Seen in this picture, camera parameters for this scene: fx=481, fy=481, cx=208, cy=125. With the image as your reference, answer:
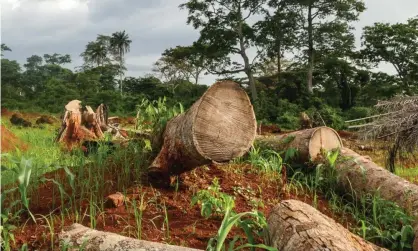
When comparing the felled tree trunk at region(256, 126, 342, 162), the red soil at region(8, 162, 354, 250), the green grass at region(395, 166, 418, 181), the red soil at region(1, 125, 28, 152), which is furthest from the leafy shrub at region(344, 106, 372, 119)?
the red soil at region(8, 162, 354, 250)

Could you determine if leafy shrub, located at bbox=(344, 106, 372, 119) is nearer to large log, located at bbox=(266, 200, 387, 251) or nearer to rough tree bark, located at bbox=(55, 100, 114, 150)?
rough tree bark, located at bbox=(55, 100, 114, 150)

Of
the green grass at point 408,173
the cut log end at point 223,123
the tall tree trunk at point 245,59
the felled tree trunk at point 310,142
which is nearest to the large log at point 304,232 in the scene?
→ the cut log end at point 223,123

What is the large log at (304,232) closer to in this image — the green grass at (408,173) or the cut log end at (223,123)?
the cut log end at (223,123)

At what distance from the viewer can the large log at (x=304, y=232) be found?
3033 millimetres

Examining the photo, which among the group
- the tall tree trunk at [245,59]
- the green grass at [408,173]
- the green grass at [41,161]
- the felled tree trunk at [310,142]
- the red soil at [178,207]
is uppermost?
the tall tree trunk at [245,59]

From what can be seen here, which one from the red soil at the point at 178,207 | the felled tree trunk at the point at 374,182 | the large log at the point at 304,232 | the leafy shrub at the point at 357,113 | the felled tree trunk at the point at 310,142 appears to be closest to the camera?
the large log at the point at 304,232

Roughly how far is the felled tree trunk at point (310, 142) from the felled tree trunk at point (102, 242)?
351 cm

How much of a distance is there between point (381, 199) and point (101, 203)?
2.97 metres

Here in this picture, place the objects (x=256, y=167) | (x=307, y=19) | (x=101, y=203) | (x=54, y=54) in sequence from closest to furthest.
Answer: (x=101, y=203), (x=256, y=167), (x=307, y=19), (x=54, y=54)

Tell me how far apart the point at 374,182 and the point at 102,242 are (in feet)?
11.6

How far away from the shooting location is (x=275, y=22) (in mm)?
31812

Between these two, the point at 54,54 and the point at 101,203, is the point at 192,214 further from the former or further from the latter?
the point at 54,54

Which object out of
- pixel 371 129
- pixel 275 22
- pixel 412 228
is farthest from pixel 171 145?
pixel 275 22

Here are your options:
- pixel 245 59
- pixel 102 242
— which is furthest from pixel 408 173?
pixel 245 59
